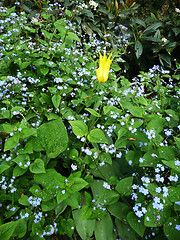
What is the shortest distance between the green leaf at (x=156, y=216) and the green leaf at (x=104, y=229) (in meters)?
0.44

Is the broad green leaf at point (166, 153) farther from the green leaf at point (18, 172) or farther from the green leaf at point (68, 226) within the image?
the green leaf at point (18, 172)

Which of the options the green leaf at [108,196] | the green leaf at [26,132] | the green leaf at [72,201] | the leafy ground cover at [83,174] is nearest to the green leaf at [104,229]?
the leafy ground cover at [83,174]

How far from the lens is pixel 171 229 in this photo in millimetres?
1411

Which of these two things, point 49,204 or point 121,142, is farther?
point 121,142

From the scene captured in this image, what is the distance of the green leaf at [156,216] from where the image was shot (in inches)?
54.5

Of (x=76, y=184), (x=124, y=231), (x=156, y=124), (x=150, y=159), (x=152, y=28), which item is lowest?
(x=124, y=231)

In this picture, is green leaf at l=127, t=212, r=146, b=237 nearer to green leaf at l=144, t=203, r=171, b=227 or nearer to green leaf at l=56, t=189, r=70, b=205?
green leaf at l=144, t=203, r=171, b=227

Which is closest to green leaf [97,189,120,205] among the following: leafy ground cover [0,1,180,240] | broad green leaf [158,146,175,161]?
leafy ground cover [0,1,180,240]

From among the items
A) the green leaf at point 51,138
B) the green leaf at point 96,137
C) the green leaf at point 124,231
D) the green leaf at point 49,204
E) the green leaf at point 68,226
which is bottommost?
the green leaf at point 124,231

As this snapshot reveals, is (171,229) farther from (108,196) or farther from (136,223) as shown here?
(108,196)

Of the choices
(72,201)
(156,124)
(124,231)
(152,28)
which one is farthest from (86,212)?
(152,28)

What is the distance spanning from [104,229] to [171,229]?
21.9 inches

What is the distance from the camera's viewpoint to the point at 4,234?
3.78 feet

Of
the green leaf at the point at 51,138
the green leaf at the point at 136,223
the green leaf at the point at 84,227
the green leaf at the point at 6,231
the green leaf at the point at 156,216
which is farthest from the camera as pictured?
the green leaf at the point at 51,138
